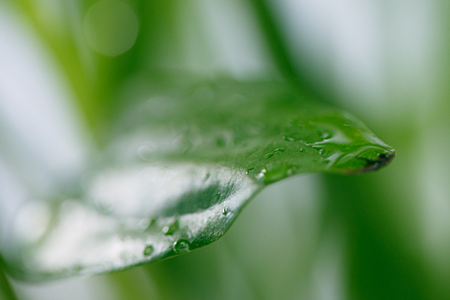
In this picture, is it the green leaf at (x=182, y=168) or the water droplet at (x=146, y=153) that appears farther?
the water droplet at (x=146, y=153)

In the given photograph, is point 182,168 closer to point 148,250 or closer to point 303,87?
point 148,250

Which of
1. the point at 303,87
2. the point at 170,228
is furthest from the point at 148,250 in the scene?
the point at 303,87

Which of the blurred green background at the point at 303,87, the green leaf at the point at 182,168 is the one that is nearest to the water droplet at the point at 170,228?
the green leaf at the point at 182,168

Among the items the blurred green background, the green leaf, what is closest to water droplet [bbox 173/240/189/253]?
the green leaf

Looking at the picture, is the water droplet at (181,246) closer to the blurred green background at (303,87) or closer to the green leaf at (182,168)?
the green leaf at (182,168)

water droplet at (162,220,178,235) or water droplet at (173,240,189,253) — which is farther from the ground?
water droplet at (173,240,189,253)

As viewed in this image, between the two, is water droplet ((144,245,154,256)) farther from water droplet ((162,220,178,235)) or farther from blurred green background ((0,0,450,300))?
blurred green background ((0,0,450,300))

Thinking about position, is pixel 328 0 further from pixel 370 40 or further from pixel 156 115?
pixel 156 115
